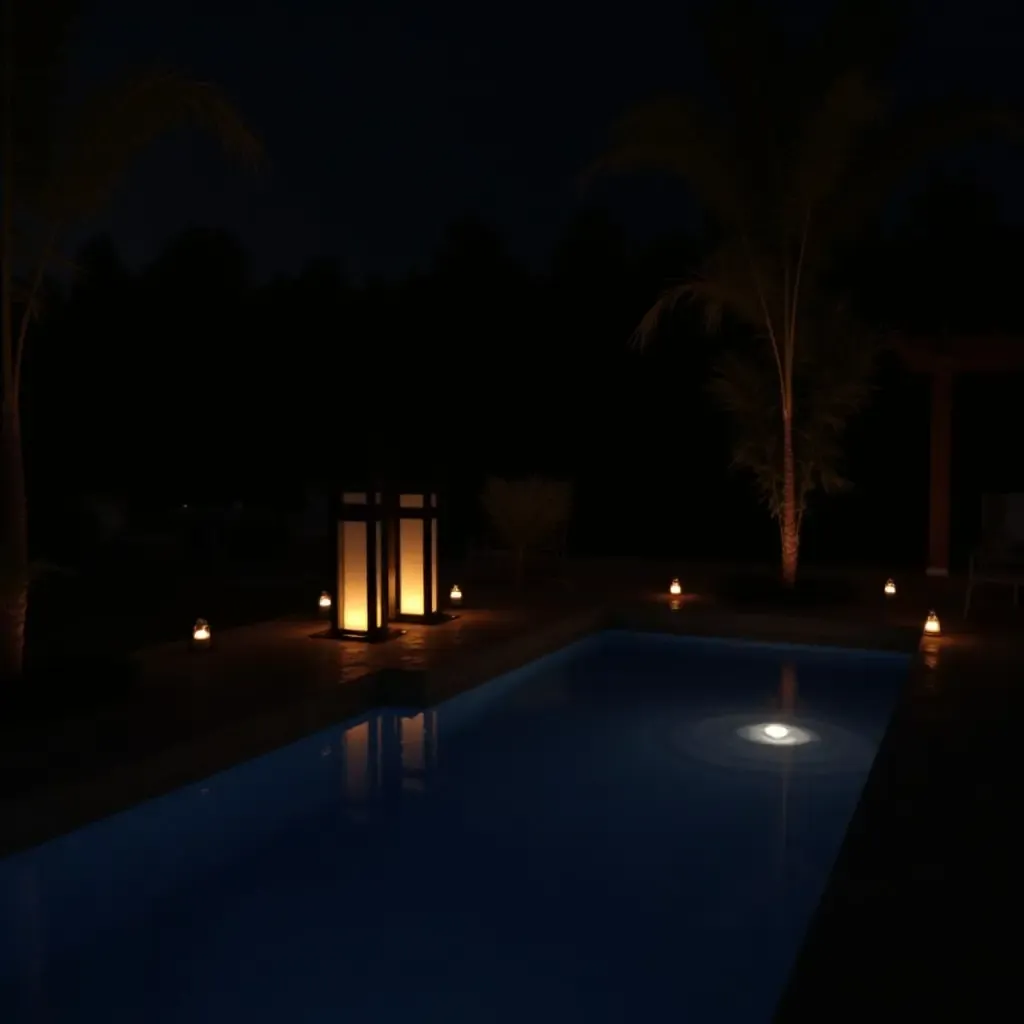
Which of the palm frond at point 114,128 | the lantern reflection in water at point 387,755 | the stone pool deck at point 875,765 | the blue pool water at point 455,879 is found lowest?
the blue pool water at point 455,879

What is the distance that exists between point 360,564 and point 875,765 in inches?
158

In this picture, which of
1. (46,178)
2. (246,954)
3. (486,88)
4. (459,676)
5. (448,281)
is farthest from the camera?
(486,88)

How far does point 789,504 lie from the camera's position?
9.68m

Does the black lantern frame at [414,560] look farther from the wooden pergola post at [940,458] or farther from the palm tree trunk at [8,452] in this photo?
the wooden pergola post at [940,458]

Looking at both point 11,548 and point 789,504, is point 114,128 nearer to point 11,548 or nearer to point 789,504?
point 11,548

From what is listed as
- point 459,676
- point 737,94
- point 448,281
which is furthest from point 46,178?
point 448,281

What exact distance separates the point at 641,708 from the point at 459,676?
1.16 metres

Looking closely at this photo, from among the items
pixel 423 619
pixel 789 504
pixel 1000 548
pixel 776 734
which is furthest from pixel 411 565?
pixel 1000 548

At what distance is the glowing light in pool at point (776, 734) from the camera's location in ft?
20.8

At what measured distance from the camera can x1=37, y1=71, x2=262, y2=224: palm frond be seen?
555 centimetres

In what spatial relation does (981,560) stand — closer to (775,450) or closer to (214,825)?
(775,450)

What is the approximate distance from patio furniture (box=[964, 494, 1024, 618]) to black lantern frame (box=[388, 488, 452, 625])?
411 centimetres

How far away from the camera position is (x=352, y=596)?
7836 mm

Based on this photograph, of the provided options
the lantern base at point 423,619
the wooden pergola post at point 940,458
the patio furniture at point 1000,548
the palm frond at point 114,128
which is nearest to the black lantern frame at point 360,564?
the lantern base at point 423,619
